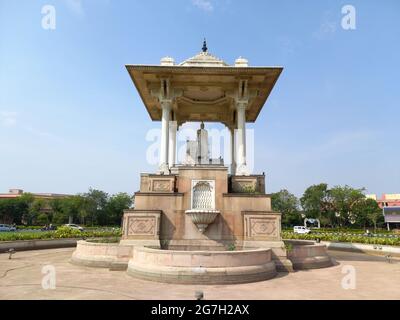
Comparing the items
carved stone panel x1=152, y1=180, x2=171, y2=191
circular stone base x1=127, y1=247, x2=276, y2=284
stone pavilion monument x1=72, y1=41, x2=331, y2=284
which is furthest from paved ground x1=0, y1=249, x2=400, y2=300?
carved stone panel x1=152, y1=180, x2=171, y2=191

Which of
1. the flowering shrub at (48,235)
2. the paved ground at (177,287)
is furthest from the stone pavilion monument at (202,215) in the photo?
the flowering shrub at (48,235)

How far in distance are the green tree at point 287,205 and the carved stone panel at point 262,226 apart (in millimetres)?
63739

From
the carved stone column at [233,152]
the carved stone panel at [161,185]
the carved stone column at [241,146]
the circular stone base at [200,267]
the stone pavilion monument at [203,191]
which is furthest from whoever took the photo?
the carved stone column at [233,152]

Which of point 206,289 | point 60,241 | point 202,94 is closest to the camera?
point 206,289

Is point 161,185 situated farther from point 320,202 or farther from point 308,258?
point 320,202

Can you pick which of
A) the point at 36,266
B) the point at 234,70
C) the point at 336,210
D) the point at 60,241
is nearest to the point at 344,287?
the point at 234,70

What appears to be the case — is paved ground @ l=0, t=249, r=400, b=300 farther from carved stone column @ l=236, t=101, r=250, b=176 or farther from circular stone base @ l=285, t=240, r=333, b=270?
carved stone column @ l=236, t=101, r=250, b=176

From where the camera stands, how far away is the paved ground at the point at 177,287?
809cm

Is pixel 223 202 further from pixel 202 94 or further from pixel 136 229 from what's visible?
pixel 202 94

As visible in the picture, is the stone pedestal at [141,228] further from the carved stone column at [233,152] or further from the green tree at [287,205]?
the green tree at [287,205]

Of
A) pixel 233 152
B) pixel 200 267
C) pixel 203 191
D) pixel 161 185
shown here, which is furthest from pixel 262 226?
pixel 233 152

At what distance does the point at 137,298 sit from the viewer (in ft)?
25.5

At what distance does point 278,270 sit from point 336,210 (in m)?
69.4
